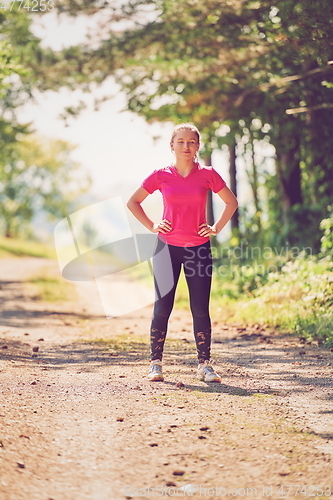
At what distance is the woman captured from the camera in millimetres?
5652

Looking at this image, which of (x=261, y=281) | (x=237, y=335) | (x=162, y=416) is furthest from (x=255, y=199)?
(x=162, y=416)

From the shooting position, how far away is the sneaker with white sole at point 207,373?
5.86m


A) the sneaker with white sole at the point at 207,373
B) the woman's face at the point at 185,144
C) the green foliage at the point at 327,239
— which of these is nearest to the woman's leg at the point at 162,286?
the sneaker with white sole at the point at 207,373

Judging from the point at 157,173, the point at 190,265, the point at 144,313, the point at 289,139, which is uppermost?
the point at 289,139

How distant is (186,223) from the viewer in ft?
18.6

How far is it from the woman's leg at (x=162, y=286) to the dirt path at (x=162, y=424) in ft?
1.29

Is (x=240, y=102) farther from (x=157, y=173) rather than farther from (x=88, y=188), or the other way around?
(x=88, y=188)

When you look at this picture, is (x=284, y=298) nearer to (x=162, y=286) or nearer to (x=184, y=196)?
(x=162, y=286)

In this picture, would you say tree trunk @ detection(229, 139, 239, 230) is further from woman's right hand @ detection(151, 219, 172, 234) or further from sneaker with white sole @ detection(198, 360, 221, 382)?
woman's right hand @ detection(151, 219, 172, 234)

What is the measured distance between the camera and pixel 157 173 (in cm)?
578

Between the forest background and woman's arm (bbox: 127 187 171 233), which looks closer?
woman's arm (bbox: 127 187 171 233)

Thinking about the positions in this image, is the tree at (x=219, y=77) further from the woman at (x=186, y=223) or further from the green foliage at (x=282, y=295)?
the woman at (x=186, y=223)

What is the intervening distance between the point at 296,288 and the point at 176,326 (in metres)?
2.24

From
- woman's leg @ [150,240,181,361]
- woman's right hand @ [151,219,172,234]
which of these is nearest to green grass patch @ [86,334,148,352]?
woman's leg @ [150,240,181,361]
